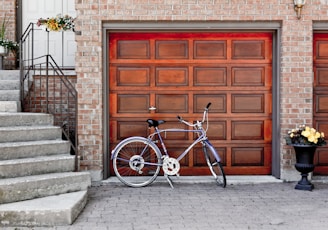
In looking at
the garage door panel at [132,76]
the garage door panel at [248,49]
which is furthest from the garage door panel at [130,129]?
the garage door panel at [248,49]

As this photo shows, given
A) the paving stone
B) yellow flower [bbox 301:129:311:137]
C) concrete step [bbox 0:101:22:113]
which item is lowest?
the paving stone

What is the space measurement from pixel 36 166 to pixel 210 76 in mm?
3167

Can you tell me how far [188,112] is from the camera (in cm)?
715

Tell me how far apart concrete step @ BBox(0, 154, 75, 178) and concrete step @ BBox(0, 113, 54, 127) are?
747mm

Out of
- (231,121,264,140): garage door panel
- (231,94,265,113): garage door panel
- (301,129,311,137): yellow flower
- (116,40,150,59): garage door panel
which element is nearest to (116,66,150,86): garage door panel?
(116,40,150,59): garage door panel

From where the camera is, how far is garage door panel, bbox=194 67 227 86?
282 inches

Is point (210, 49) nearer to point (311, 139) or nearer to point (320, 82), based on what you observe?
point (320, 82)

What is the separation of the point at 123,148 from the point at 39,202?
7.33ft

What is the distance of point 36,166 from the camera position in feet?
18.2

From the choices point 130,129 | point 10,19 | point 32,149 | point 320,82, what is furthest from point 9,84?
point 320,82

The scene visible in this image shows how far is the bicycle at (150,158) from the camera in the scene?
6492 mm

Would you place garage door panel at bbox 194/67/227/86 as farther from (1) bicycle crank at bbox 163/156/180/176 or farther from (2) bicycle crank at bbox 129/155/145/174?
(2) bicycle crank at bbox 129/155/145/174

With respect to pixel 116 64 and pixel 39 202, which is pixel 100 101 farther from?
pixel 39 202

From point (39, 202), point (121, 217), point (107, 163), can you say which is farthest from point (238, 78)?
point (39, 202)
